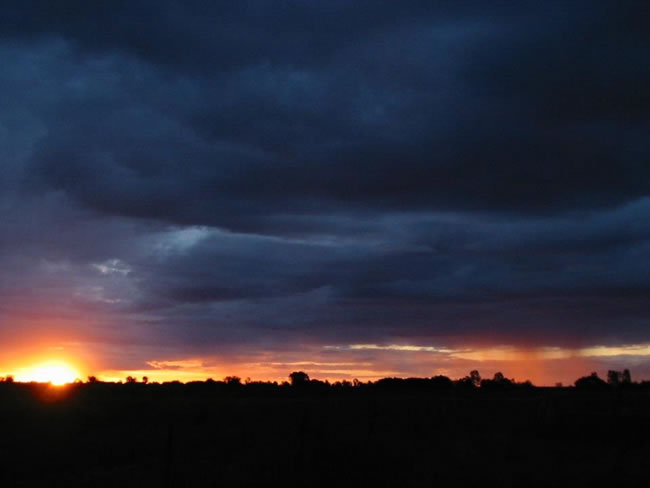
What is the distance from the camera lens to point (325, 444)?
24812 millimetres

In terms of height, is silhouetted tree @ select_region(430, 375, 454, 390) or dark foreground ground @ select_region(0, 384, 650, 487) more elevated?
silhouetted tree @ select_region(430, 375, 454, 390)

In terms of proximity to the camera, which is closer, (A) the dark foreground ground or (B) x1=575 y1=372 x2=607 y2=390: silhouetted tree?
(A) the dark foreground ground

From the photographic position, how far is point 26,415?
4453 centimetres

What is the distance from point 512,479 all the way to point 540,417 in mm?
17838

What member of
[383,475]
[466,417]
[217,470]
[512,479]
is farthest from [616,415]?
[217,470]

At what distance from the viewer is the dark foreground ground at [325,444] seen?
76.4 ft

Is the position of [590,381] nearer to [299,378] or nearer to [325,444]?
[299,378]

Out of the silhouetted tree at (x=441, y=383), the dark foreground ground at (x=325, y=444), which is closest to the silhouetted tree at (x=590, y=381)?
the silhouetted tree at (x=441, y=383)

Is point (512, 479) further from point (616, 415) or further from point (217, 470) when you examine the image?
point (616, 415)

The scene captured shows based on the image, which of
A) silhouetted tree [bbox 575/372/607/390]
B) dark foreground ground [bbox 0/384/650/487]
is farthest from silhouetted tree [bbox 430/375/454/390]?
dark foreground ground [bbox 0/384/650/487]

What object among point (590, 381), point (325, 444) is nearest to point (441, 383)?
point (590, 381)

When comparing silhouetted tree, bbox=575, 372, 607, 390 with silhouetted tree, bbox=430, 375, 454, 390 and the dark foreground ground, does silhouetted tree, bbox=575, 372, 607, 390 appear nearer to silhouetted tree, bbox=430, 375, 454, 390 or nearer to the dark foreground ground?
silhouetted tree, bbox=430, 375, 454, 390

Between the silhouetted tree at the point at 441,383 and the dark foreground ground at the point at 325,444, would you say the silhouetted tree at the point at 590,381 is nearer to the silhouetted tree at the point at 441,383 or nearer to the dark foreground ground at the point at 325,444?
the silhouetted tree at the point at 441,383

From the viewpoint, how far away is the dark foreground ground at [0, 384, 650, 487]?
76.4 ft
